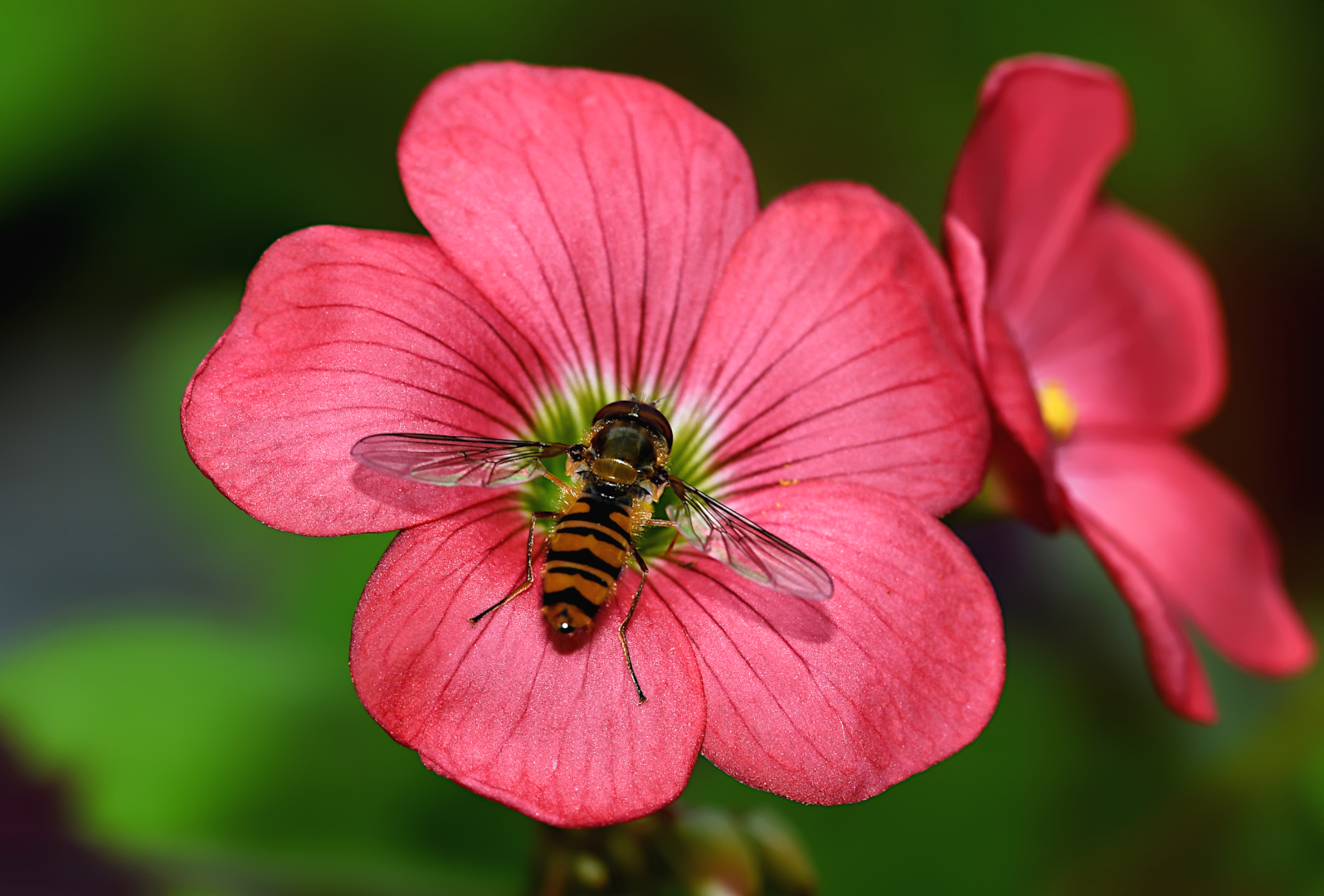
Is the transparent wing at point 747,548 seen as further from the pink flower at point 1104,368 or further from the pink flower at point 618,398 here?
the pink flower at point 1104,368

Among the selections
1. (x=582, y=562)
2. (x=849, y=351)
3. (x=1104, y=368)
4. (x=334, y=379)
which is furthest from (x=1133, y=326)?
(x=334, y=379)

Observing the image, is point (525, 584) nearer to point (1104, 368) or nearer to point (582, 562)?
point (582, 562)

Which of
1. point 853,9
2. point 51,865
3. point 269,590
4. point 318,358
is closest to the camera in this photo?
point 318,358

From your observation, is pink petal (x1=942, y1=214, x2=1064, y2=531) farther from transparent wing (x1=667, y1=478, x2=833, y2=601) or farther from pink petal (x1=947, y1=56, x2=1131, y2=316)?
transparent wing (x1=667, y1=478, x2=833, y2=601)

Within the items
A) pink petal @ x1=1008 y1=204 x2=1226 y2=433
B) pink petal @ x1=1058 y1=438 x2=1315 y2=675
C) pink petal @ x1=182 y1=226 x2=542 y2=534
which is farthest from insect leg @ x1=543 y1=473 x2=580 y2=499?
pink petal @ x1=1008 y1=204 x2=1226 y2=433

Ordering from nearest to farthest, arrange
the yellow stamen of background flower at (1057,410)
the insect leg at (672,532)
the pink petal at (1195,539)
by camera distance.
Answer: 1. the insect leg at (672,532)
2. the pink petal at (1195,539)
3. the yellow stamen of background flower at (1057,410)

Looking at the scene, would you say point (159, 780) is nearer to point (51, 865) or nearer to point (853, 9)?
point (51, 865)

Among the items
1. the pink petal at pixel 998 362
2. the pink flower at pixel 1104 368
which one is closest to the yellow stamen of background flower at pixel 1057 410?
the pink flower at pixel 1104 368

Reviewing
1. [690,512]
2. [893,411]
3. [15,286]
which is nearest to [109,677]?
[15,286]
